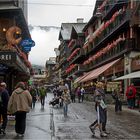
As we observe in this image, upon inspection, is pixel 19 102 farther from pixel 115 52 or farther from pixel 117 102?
pixel 115 52

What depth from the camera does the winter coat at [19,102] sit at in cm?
1456

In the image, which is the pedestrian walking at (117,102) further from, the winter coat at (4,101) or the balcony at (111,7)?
the balcony at (111,7)

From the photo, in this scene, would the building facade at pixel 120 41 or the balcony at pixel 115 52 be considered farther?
the balcony at pixel 115 52

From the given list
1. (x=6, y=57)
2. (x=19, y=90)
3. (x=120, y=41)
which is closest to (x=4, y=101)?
(x=19, y=90)

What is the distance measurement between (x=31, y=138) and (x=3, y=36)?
85.5 feet

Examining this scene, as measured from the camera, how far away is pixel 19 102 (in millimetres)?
14625

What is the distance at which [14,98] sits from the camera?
48.1ft

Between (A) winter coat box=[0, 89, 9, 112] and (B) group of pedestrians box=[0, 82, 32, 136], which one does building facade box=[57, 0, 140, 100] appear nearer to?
(A) winter coat box=[0, 89, 9, 112]

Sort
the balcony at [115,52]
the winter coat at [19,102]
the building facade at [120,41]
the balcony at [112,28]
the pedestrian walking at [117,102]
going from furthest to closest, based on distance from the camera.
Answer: the balcony at [112,28] < the balcony at [115,52] < the building facade at [120,41] < the pedestrian walking at [117,102] < the winter coat at [19,102]

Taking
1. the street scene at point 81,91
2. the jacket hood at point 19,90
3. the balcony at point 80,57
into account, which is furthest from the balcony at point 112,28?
the jacket hood at point 19,90

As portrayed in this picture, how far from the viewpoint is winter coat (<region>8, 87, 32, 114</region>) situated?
14.6 meters

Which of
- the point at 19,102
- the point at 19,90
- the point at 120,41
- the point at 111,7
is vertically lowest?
the point at 19,102

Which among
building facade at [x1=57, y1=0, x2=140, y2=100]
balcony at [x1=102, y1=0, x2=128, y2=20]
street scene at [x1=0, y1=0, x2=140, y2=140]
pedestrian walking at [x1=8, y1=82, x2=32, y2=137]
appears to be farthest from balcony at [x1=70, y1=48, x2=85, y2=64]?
pedestrian walking at [x1=8, y1=82, x2=32, y2=137]

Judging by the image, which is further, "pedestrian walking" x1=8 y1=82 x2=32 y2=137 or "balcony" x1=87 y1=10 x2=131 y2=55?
"balcony" x1=87 y1=10 x2=131 y2=55
